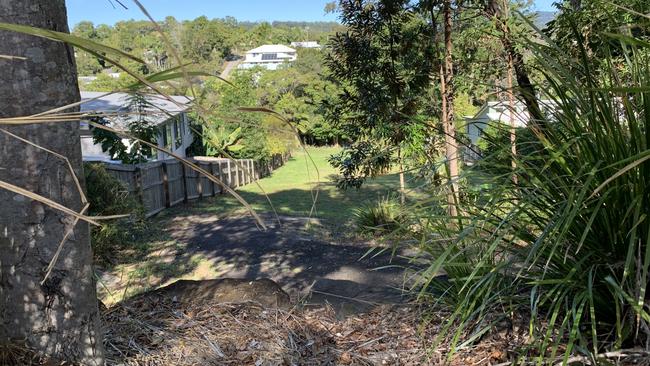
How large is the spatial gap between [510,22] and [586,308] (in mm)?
5551

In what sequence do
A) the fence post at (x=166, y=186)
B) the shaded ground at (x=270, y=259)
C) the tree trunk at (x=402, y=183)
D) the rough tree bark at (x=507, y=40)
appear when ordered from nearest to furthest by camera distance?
1. the tree trunk at (x=402, y=183)
2. the shaded ground at (x=270, y=259)
3. the rough tree bark at (x=507, y=40)
4. the fence post at (x=166, y=186)

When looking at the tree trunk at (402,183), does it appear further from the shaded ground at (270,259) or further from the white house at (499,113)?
the shaded ground at (270,259)

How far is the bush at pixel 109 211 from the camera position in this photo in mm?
8977

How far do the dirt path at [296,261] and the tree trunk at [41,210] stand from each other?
1.62 m

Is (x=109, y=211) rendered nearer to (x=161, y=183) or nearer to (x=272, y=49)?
(x=161, y=183)

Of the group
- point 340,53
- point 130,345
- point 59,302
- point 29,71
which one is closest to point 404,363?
point 130,345

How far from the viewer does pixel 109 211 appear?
9555 millimetres

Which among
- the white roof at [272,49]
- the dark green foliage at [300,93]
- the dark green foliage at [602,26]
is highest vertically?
the white roof at [272,49]

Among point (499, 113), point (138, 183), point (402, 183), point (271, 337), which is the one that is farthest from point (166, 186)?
point (499, 113)

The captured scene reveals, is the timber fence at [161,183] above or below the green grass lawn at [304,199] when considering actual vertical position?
above

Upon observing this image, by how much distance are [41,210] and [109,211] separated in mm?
8080

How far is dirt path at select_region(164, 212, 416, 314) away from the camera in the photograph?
144 inches

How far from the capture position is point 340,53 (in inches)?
354

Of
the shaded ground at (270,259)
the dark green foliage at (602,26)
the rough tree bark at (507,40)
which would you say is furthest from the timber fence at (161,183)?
the dark green foliage at (602,26)
